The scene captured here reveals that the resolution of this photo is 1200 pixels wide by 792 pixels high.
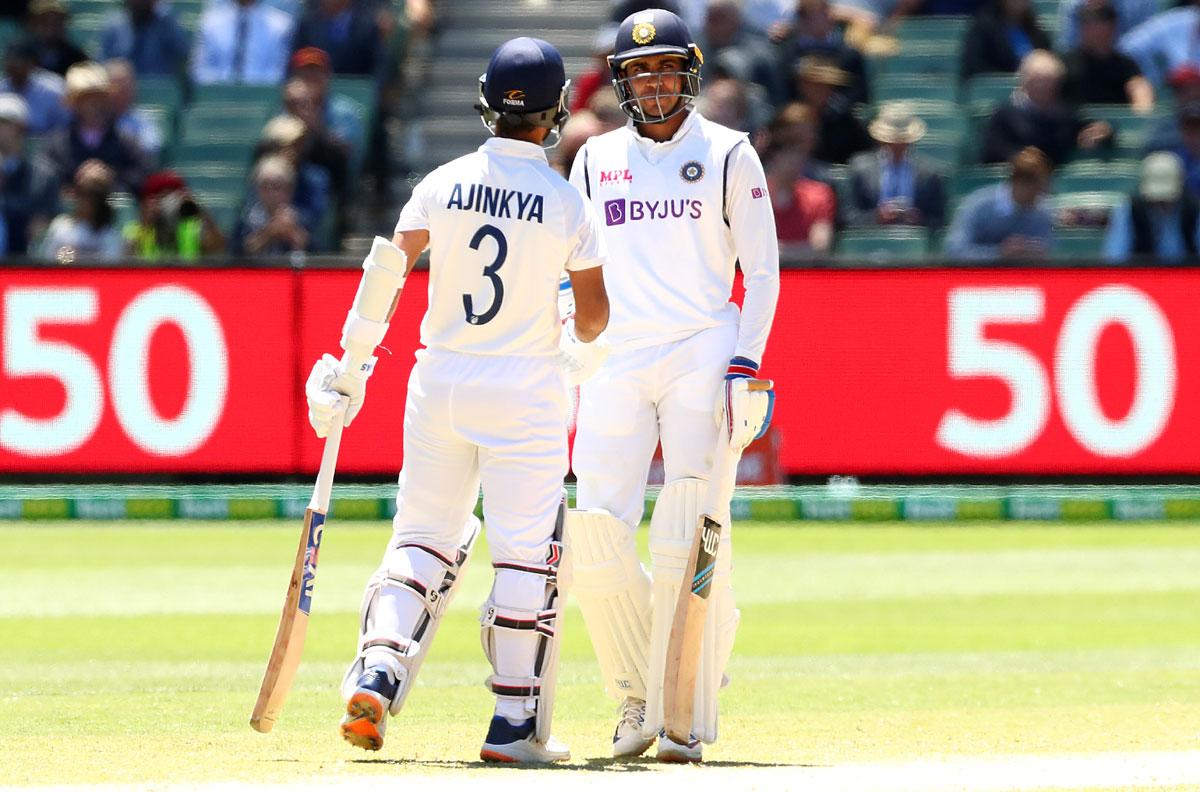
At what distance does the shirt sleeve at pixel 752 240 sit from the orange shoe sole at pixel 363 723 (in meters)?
1.43

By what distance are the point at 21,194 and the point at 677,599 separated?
32.7 feet

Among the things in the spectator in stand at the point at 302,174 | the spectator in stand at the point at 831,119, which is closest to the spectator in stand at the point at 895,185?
the spectator in stand at the point at 831,119

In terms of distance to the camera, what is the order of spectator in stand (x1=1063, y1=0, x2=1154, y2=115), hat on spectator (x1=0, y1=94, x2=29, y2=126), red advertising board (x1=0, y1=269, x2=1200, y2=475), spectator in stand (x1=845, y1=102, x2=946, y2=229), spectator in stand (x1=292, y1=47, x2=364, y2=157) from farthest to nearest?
spectator in stand (x1=1063, y1=0, x2=1154, y2=115) → spectator in stand (x1=292, y1=47, x2=364, y2=157) → hat on spectator (x1=0, y1=94, x2=29, y2=126) → spectator in stand (x1=845, y1=102, x2=946, y2=229) → red advertising board (x1=0, y1=269, x2=1200, y2=475)

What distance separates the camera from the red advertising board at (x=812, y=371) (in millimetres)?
13227

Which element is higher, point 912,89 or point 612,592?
point 912,89

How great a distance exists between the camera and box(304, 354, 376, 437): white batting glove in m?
5.94

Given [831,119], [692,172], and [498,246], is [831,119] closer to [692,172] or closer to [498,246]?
[692,172]

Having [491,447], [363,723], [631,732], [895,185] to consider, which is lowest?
[631,732]

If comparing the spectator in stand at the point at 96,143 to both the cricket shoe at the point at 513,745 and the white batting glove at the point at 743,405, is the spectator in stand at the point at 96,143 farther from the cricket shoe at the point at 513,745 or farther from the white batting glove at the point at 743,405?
the cricket shoe at the point at 513,745

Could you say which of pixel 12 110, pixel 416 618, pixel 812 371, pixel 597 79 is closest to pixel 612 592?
pixel 416 618

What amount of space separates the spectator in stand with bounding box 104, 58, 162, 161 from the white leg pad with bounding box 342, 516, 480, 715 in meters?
10.3

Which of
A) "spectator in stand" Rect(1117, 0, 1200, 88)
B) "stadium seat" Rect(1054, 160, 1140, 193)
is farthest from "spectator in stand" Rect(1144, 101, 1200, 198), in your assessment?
"spectator in stand" Rect(1117, 0, 1200, 88)

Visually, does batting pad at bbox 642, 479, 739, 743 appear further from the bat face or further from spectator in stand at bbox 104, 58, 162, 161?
spectator in stand at bbox 104, 58, 162, 161

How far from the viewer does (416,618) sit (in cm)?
602
